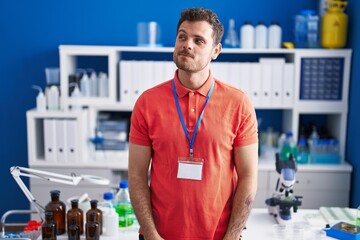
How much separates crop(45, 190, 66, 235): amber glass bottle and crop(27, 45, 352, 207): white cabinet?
4.35 feet

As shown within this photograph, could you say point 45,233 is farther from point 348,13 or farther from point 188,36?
point 348,13

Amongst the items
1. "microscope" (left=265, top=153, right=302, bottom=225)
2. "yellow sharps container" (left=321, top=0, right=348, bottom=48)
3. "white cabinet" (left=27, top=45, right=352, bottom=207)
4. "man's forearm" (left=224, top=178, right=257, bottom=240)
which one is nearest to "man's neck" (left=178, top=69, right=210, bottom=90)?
"man's forearm" (left=224, top=178, right=257, bottom=240)

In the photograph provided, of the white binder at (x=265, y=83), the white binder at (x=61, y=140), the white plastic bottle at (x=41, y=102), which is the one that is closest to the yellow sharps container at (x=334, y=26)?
the white binder at (x=265, y=83)

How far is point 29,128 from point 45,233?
1668 millimetres

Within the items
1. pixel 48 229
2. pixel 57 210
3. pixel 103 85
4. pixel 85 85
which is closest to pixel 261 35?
pixel 103 85

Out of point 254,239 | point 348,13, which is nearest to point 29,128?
point 254,239

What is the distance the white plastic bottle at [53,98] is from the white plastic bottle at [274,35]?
1779 mm

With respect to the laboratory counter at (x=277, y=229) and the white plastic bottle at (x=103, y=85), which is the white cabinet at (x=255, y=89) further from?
the laboratory counter at (x=277, y=229)

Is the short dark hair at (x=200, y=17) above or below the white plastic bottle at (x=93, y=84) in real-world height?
above

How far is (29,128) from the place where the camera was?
3.68 m

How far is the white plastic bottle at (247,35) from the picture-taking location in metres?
3.77

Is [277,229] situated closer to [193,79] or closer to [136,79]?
[193,79]

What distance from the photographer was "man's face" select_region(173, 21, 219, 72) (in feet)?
5.87

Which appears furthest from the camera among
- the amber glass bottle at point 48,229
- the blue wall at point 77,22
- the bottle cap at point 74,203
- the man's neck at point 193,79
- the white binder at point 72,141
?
the blue wall at point 77,22
